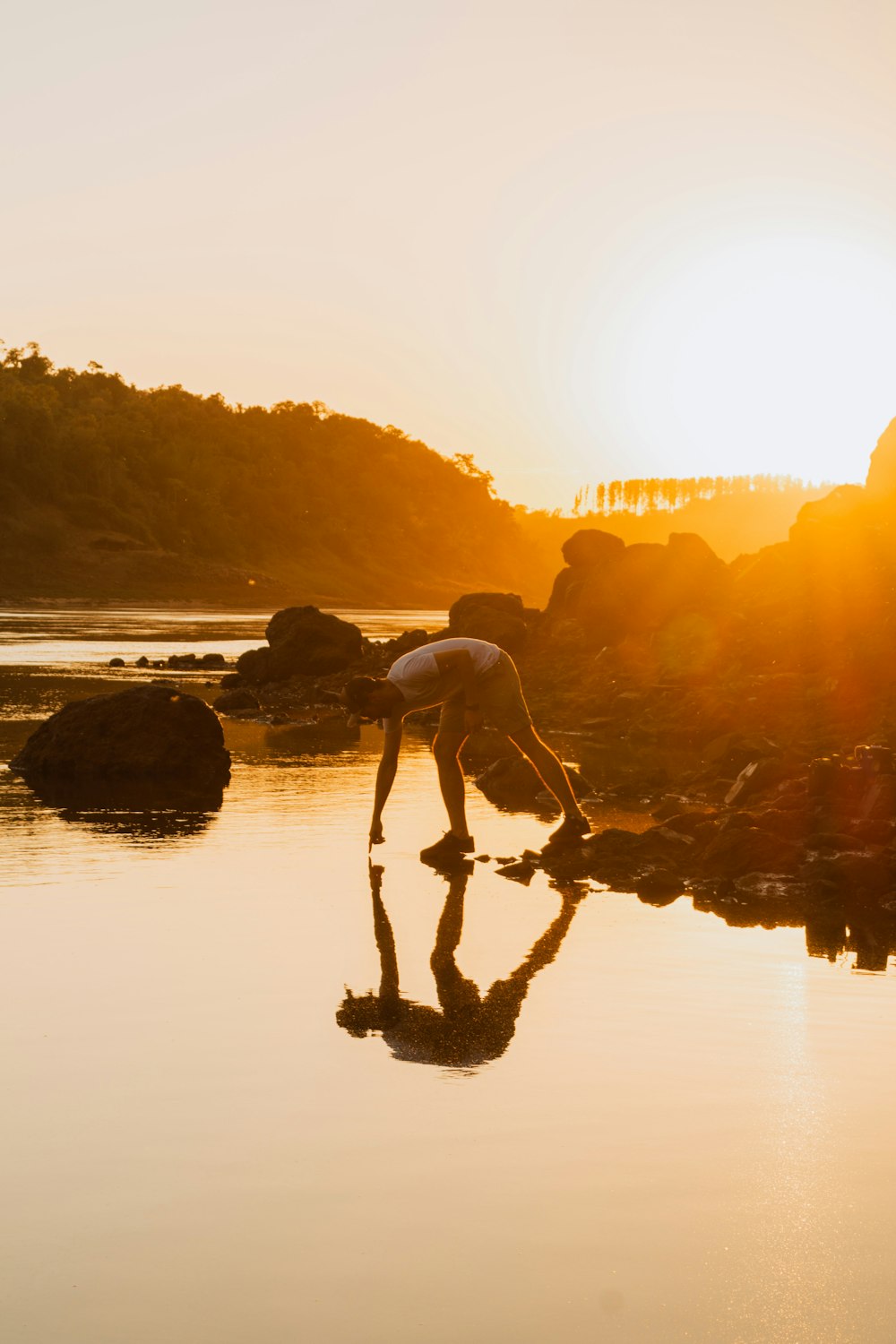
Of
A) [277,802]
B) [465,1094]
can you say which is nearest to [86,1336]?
[465,1094]

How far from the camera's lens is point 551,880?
1121cm

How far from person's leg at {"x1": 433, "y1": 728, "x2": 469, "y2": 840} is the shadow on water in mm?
2313

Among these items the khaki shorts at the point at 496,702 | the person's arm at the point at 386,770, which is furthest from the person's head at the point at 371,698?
the khaki shorts at the point at 496,702

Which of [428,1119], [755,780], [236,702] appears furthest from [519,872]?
[236,702]

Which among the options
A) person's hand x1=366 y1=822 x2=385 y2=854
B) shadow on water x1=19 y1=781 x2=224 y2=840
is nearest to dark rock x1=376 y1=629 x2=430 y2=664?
shadow on water x1=19 y1=781 x2=224 y2=840

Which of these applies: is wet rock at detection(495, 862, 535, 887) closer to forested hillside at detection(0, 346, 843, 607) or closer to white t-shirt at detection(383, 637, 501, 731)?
white t-shirt at detection(383, 637, 501, 731)

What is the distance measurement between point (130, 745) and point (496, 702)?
20.1 ft

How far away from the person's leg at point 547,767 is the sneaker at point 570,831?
37 millimetres

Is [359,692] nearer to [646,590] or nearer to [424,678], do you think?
[424,678]

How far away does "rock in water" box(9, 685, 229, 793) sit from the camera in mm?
16391

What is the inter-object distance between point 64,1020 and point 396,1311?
125 inches

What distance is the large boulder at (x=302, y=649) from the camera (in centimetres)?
3472

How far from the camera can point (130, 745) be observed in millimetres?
16719

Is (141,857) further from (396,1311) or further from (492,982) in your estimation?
(396,1311)
